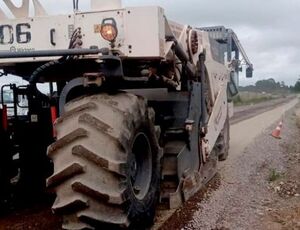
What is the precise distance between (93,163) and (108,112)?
19.1 inches

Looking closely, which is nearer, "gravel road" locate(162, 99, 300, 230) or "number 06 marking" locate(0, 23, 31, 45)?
"number 06 marking" locate(0, 23, 31, 45)

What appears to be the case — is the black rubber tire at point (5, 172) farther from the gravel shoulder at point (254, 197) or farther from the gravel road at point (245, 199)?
the gravel shoulder at point (254, 197)

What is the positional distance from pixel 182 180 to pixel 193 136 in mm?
792

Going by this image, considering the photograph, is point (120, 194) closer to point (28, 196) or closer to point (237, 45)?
point (28, 196)

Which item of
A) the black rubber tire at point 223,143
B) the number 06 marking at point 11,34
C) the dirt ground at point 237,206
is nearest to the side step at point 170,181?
the dirt ground at point 237,206

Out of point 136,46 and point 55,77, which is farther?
point 55,77

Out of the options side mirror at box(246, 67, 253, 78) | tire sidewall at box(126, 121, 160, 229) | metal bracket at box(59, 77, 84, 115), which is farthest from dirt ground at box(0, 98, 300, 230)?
side mirror at box(246, 67, 253, 78)

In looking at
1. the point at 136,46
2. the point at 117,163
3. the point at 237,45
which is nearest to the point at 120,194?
the point at 117,163

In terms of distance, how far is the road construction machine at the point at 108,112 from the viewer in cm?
441

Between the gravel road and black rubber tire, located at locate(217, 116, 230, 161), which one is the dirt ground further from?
black rubber tire, located at locate(217, 116, 230, 161)

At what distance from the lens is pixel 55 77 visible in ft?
21.9

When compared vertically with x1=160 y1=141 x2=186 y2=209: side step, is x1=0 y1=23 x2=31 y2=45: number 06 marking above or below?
above

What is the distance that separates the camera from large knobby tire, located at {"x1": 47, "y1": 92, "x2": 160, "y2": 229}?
4348mm

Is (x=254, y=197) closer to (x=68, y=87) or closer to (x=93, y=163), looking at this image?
(x=68, y=87)
